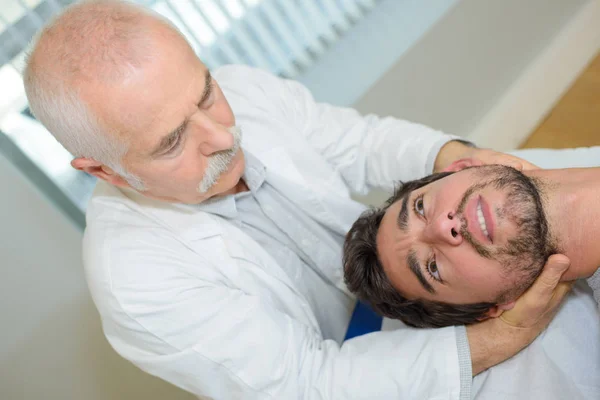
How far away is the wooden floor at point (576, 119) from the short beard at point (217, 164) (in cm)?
159

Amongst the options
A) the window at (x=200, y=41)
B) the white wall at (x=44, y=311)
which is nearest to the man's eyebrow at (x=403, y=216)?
the window at (x=200, y=41)

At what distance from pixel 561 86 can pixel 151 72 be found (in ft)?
6.50

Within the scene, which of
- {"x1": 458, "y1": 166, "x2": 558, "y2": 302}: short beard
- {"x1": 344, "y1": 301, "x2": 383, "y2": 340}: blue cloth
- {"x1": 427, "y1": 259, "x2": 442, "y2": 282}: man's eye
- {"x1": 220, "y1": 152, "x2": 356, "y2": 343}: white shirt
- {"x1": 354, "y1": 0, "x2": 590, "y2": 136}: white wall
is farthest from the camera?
{"x1": 354, "y1": 0, "x2": 590, "y2": 136}: white wall

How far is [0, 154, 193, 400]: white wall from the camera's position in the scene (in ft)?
5.67

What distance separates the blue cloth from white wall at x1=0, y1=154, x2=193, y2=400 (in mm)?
934

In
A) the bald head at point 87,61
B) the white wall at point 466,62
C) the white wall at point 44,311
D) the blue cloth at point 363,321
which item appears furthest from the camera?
the white wall at point 466,62

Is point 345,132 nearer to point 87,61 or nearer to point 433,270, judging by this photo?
point 433,270

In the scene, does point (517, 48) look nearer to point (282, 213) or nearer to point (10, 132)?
point (282, 213)

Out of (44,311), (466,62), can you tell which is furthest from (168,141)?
(466,62)

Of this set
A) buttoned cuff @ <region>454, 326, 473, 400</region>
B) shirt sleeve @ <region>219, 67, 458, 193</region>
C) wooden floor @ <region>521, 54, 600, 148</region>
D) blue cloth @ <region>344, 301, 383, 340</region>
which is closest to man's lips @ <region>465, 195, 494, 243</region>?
buttoned cuff @ <region>454, 326, 473, 400</region>

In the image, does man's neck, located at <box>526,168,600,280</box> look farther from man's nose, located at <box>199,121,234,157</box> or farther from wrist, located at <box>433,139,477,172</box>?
man's nose, located at <box>199,121,234,157</box>

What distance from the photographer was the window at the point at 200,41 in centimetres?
167

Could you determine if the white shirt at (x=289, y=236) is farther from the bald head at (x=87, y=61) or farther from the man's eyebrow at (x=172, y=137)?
the bald head at (x=87, y=61)

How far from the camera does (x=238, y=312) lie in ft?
4.09
